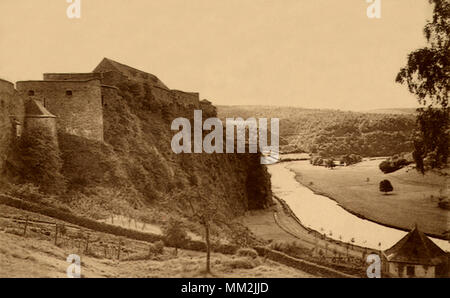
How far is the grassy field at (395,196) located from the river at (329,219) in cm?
20

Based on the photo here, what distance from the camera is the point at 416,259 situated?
336 inches

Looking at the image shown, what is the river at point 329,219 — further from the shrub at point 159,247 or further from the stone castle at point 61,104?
the shrub at point 159,247

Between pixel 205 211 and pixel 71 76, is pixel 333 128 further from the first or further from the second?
pixel 71 76

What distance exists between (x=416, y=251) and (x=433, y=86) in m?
4.09

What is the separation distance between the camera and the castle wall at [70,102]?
13.0 m

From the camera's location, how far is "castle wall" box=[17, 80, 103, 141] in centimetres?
1300

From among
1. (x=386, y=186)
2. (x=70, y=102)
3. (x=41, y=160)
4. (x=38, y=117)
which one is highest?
(x=70, y=102)

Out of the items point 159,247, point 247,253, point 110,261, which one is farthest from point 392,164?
point 110,261

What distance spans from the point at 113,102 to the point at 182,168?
12.7ft

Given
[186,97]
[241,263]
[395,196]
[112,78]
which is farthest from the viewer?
[112,78]

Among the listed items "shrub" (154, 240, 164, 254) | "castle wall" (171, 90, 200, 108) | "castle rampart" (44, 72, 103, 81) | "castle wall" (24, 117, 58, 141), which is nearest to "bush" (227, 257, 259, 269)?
"shrub" (154, 240, 164, 254)

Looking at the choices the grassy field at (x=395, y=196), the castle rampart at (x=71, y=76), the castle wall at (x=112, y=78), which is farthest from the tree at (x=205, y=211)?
the castle rampart at (x=71, y=76)

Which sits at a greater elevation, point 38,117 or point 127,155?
point 38,117
